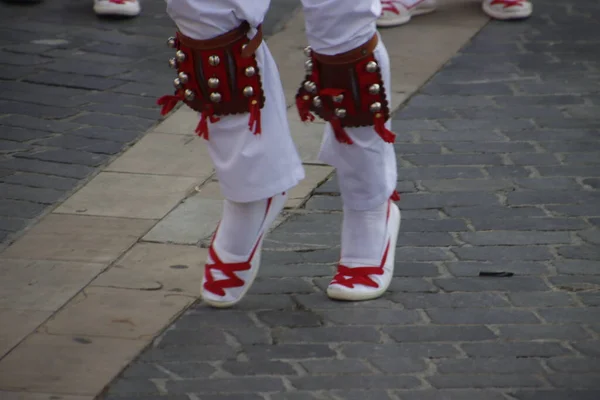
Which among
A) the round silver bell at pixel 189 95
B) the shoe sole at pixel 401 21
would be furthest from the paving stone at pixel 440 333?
the shoe sole at pixel 401 21

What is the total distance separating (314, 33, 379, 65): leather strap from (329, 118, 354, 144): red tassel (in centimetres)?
16

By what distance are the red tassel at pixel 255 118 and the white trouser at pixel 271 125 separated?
0.07ft

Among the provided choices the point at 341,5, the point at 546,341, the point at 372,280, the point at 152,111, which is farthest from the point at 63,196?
the point at 546,341

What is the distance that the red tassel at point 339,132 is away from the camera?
3.11m

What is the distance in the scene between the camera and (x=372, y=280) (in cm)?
331

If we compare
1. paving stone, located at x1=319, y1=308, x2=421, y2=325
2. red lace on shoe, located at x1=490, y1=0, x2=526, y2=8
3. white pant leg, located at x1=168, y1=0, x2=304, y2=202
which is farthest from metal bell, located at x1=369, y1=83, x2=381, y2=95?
A: red lace on shoe, located at x1=490, y1=0, x2=526, y2=8

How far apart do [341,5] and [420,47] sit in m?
2.91

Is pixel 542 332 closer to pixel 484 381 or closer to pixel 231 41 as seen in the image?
pixel 484 381

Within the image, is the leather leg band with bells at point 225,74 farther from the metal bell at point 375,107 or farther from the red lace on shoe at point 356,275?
the red lace on shoe at point 356,275

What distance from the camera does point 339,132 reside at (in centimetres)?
312


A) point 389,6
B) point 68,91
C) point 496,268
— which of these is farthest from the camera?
point 389,6

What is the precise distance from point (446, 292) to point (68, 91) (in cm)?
245

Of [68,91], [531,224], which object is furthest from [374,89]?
[68,91]

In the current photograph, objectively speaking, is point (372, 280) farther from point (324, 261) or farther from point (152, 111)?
point (152, 111)
